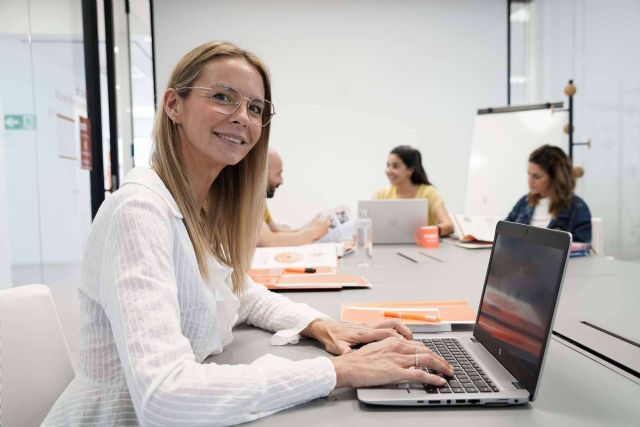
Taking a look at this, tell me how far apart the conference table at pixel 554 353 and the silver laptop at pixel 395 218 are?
0.94 metres

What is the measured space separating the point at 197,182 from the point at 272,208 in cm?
391

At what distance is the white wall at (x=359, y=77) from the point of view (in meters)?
4.88

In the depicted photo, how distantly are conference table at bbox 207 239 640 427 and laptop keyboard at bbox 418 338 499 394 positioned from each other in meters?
0.03

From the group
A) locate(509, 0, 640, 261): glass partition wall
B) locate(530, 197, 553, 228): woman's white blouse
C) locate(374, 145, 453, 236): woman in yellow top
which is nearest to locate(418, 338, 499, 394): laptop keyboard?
locate(530, 197, 553, 228): woman's white blouse

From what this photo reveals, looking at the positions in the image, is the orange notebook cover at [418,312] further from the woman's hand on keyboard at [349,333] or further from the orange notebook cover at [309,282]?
the orange notebook cover at [309,282]

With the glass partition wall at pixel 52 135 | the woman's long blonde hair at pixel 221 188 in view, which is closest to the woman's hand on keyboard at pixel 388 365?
the woman's long blonde hair at pixel 221 188

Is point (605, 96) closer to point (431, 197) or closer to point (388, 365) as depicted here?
point (431, 197)

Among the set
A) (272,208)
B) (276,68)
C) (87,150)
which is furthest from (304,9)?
(87,150)

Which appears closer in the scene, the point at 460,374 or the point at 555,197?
the point at 460,374

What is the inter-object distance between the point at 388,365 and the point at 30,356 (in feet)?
2.42

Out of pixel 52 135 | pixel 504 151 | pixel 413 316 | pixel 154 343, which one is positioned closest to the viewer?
pixel 154 343

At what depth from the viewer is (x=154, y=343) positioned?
646 millimetres

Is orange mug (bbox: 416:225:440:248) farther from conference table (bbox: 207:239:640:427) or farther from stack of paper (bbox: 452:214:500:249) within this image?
conference table (bbox: 207:239:640:427)

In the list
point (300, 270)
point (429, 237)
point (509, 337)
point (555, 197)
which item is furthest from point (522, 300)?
point (555, 197)
